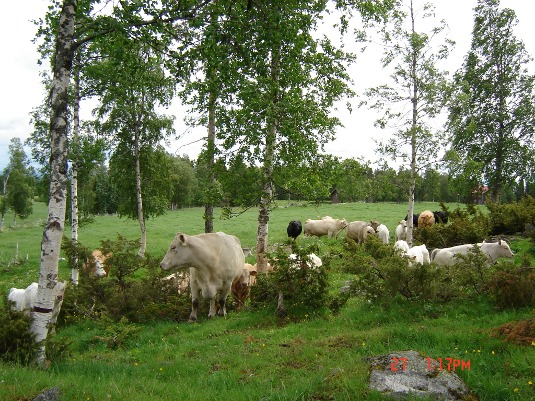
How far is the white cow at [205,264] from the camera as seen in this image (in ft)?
37.8

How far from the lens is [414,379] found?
533 cm

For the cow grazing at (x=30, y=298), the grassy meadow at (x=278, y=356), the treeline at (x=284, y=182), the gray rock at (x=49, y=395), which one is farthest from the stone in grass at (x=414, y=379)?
the cow grazing at (x=30, y=298)

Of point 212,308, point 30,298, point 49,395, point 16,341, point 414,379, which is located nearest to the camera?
point 49,395

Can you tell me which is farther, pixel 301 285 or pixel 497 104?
pixel 497 104

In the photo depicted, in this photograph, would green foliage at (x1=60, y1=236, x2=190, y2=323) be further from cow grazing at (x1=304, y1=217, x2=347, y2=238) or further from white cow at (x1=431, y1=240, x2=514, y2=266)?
cow grazing at (x1=304, y1=217, x2=347, y2=238)

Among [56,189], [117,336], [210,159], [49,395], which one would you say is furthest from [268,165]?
[49,395]

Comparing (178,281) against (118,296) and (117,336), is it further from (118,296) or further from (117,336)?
(117,336)

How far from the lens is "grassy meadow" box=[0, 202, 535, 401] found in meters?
5.57

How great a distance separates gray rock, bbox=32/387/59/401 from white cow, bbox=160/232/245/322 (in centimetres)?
605

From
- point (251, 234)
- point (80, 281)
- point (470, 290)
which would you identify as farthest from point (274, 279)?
point (251, 234)

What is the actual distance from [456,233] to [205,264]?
39.9 feet

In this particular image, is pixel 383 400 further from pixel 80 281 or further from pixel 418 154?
pixel 418 154

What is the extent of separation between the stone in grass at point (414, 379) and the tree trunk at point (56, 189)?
5425mm

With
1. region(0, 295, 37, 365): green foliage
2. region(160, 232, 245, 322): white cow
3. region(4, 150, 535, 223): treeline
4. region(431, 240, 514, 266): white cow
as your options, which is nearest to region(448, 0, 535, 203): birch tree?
region(4, 150, 535, 223): treeline
